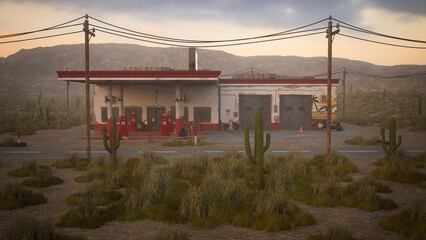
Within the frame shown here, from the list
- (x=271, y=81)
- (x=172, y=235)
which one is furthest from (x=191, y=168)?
(x=271, y=81)

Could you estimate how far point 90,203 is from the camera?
698 centimetres

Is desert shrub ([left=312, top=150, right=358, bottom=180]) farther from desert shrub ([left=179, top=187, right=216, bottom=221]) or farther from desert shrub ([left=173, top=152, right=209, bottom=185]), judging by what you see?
desert shrub ([left=179, top=187, right=216, bottom=221])

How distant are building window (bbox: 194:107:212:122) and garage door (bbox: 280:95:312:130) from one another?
7.82 meters

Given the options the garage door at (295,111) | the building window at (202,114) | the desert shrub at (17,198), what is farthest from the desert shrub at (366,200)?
the garage door at (295,111)

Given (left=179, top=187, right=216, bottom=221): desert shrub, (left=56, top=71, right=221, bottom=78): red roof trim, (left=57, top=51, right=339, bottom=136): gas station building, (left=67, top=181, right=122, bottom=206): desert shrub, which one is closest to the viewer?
(left=179, top=187, right=216, bottom=221): desert shrub

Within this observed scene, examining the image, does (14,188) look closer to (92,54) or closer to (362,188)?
(362,188)

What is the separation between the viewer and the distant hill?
104 metres

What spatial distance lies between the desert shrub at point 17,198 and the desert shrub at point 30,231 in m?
2.48

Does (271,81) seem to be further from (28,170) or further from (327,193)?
(28,170)

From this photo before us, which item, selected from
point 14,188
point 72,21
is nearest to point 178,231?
point 14,188

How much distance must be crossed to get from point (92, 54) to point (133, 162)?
170m

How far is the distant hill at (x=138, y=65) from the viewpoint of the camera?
104 m

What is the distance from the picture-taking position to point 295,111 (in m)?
30.0

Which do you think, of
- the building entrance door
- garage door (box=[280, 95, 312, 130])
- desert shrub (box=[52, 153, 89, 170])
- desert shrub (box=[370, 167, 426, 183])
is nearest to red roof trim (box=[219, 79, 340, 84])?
garage door (box=[280, 95, 312, 130])
